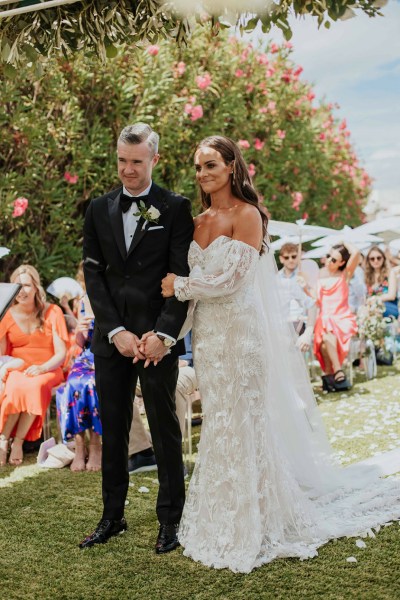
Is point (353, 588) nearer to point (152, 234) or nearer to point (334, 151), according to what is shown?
point (152, 234)

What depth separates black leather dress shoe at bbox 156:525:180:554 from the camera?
13.8 ft

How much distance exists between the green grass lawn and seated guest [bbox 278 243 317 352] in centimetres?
467

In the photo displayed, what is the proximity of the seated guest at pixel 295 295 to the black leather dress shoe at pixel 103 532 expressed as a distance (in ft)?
16.6

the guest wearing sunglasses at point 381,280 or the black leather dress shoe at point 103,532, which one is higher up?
the guest wearing sunglasses at point 381,280

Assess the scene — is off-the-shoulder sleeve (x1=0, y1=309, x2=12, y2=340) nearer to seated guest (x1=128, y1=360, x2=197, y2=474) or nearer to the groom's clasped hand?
seated guest (x1=128, y1=360, x2=197, y2=474)

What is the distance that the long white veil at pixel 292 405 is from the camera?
477cm

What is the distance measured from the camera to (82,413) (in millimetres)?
6113

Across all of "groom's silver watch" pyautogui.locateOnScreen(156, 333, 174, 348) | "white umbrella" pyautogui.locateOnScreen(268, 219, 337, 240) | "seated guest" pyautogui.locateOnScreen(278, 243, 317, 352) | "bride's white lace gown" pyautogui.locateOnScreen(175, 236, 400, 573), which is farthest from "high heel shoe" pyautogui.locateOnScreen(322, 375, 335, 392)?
"groom's silver watch" pyautogui.locateOnScreen(156, 333, 174, 348)

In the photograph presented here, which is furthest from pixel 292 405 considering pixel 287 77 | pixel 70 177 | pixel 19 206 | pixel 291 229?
pixel 287 77

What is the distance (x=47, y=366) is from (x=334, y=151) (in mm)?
12005

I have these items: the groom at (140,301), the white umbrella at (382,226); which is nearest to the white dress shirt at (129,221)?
the groom at (140,301)

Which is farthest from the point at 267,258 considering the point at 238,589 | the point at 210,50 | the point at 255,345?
the point at 210,50

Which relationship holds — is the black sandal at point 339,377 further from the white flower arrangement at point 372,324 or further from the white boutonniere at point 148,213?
the white boutonniere at point 148,213

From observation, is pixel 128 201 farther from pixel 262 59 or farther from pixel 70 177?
pixel 262 59
